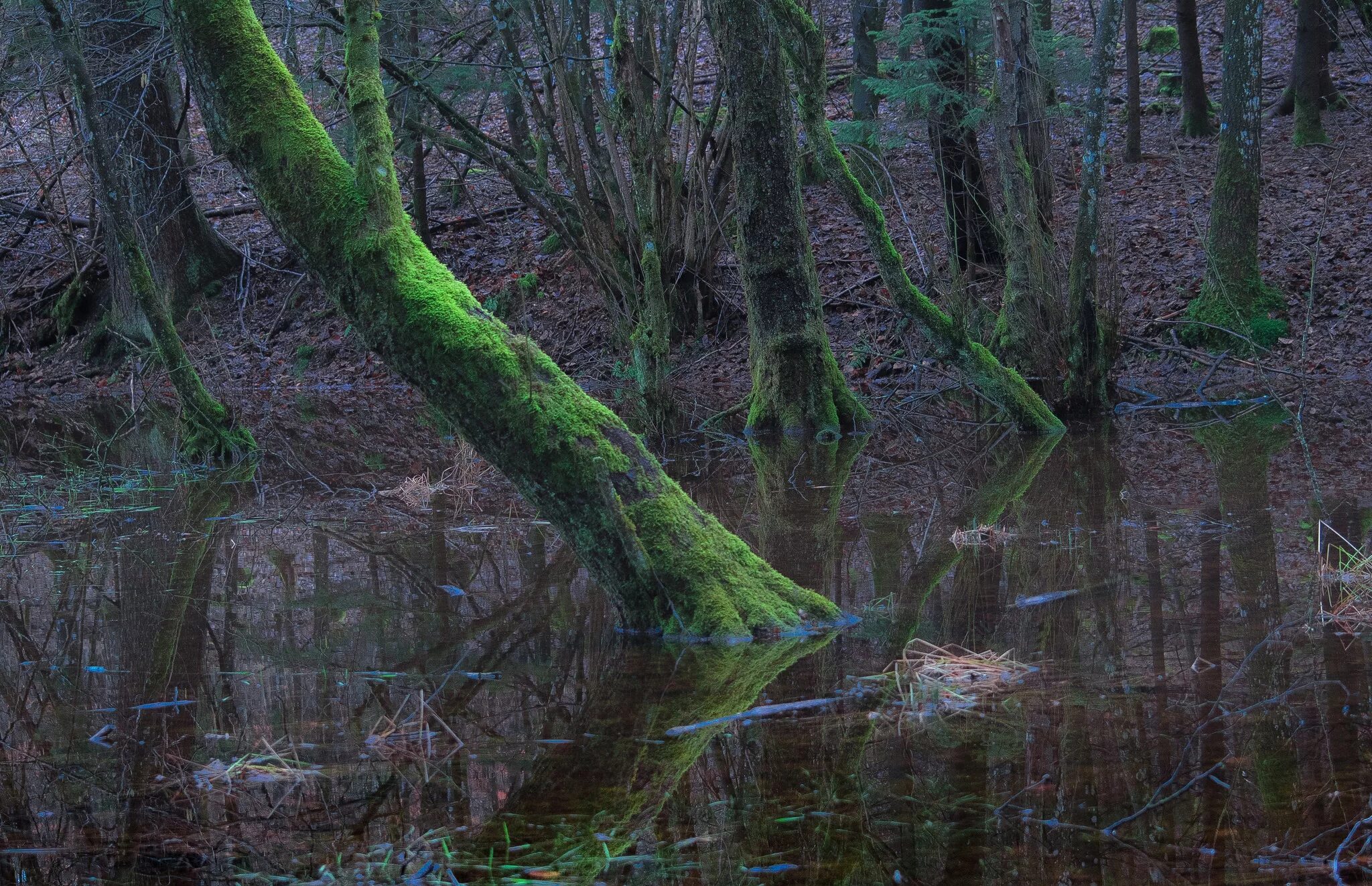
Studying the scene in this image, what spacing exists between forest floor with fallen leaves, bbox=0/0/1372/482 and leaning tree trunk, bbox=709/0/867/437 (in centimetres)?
95

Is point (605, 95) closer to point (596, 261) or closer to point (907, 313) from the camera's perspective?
point (596, 261)

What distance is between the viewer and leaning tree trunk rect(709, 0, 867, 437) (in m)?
10.1

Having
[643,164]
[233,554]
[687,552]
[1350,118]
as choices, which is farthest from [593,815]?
[1350,118]

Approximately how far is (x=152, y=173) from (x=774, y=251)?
10.3 metres

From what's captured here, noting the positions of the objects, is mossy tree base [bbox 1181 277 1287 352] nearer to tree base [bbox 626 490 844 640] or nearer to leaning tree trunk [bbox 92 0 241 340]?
tree base [bbox 626 490 844 640]

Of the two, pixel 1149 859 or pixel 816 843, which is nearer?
pixel 1149 859

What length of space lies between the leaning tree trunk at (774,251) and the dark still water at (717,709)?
346 cm

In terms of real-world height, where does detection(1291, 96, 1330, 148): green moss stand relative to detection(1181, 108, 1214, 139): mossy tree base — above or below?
below

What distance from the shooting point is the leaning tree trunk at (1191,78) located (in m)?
16.0

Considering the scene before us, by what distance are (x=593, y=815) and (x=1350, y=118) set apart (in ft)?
57.7

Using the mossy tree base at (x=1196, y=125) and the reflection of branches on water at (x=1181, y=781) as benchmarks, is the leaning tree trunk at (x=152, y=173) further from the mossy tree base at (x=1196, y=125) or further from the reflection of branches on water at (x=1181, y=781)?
the mossy tree base at (x=1196, y=125)

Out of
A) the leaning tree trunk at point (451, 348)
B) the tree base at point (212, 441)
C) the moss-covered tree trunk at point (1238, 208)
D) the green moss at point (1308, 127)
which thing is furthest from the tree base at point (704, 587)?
the green moss at point (1308, 127)

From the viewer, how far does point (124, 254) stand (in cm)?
972

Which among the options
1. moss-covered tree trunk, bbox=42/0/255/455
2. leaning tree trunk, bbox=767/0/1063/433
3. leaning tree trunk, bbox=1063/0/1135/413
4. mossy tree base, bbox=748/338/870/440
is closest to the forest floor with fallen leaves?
leaning tree trunk, bbox=1063/0/1135/413
